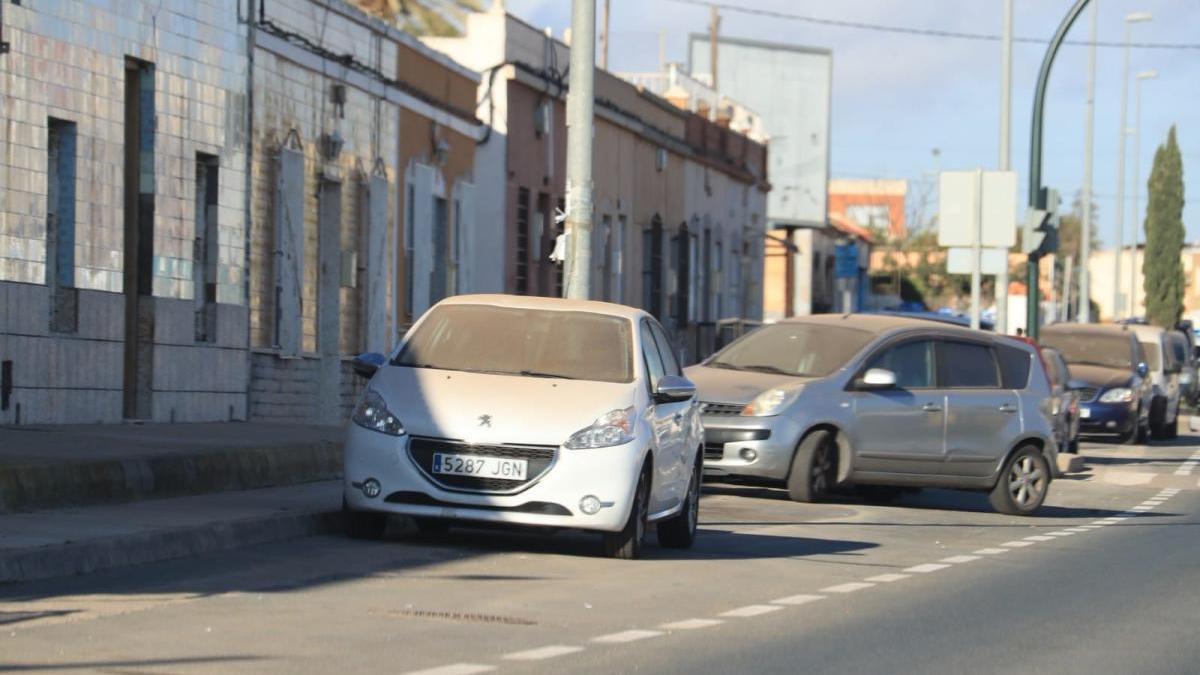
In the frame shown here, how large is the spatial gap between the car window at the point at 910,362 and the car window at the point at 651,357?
220 inches

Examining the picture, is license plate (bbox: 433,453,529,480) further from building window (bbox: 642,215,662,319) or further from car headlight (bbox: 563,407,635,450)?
building window (bbox: 642,215,662,319)

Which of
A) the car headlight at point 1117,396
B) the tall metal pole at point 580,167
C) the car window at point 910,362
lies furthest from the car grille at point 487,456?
the car headlight at point 1117,396

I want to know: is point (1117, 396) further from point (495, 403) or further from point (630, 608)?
point (630, 608)

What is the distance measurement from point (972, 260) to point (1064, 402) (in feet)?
7.58

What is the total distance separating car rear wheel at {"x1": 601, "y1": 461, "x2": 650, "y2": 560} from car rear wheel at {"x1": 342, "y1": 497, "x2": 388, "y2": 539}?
A: 1395 mm

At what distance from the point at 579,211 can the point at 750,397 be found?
2469 millimetres

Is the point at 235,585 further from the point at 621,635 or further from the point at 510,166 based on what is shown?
the point at 510,166

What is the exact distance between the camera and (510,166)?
33.7m

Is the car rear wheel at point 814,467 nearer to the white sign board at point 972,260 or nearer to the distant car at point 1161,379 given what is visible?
the white sign board at point 972,260

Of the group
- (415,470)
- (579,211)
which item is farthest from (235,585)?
(579,211)

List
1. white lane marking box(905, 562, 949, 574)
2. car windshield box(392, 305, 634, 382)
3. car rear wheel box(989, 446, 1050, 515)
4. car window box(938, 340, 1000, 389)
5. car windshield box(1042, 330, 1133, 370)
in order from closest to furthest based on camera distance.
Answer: white lane marking box(905, 562, 949, 574), car windshield box(392, 305, 634, 382), car rear wheel box(989, 446, 1050, 515), car window box(938, 340, 1000, 389), car windshield box(1042, 330, 1133, 370)

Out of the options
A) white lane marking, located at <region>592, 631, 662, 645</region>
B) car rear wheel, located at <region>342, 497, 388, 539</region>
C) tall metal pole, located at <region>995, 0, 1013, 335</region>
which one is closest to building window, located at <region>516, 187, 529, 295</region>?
Answer: tall metal pole, located at <region>995, 0, 1013, 335</region>

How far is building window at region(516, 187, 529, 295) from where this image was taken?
34.5 metres

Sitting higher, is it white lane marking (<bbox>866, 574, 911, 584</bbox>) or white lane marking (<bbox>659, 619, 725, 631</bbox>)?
white lane marking (<bbox>659, 619, 725, 631</bbox>)
